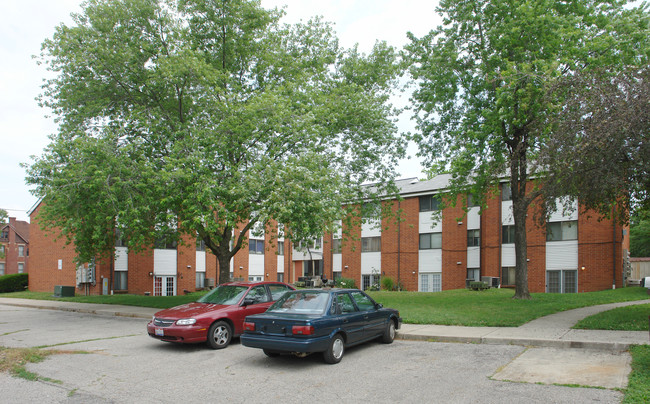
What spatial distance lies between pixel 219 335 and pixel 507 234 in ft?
82.3

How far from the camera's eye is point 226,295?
11.5 meters

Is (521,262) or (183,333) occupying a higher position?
(521,262)

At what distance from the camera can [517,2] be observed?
16672 millimetres

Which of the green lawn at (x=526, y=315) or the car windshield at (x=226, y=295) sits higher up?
the car windshield at (x=226, y=295)

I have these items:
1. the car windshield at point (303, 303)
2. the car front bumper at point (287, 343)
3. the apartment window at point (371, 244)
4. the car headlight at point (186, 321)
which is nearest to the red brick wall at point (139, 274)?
the apartment window at point (371, 244)

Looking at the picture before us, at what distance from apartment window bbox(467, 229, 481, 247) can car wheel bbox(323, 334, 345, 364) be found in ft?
84.2

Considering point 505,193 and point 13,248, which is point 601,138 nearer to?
point 505,193

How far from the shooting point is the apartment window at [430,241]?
112ft

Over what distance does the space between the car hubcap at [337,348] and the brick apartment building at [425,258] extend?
17384 millimetres

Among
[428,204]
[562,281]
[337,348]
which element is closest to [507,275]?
[562,281]

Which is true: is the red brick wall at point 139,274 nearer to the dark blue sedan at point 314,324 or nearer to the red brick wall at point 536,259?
the dark blue sedan at point 314,324

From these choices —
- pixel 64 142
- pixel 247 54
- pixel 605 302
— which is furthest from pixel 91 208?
pixel 605 302

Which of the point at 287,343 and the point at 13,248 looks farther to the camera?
the point at 13,248

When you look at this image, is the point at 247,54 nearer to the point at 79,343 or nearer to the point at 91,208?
the point at 91,208
